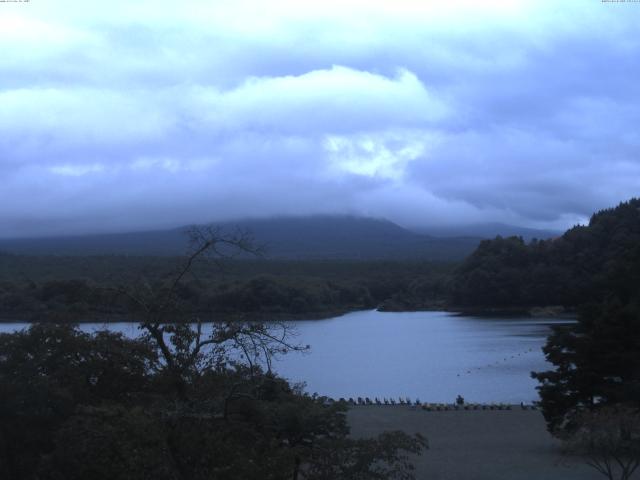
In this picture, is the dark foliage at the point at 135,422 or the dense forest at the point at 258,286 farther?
the dense forest at the point at 258,286

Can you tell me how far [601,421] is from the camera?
37.6 feet

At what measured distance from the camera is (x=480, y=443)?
17891mm

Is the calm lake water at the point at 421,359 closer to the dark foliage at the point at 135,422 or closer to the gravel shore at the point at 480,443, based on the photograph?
the gravel shore at the point at 480,443

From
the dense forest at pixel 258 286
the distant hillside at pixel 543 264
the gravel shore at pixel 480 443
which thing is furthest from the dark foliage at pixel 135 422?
the distant hillside at pixel 543 264

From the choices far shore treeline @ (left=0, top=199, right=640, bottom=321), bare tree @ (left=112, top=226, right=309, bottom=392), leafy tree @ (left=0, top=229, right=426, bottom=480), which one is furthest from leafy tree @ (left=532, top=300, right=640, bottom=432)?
far shore treeline @ (left=0, top=199, right=640, bottom=321)

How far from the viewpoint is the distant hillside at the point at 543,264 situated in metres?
65.8

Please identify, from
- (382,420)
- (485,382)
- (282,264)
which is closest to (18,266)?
(282,264)

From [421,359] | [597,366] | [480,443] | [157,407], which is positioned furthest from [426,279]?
[157,407]

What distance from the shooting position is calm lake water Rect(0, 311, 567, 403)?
30672 mm

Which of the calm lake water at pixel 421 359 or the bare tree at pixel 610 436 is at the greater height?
the bare tree at pixel 610 436

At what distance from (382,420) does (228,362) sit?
13503mm

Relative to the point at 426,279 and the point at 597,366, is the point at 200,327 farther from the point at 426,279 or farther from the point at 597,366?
the point at 426,279

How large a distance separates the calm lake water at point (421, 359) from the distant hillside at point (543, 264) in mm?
6012

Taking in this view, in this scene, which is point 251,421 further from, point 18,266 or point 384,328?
point 18,266
